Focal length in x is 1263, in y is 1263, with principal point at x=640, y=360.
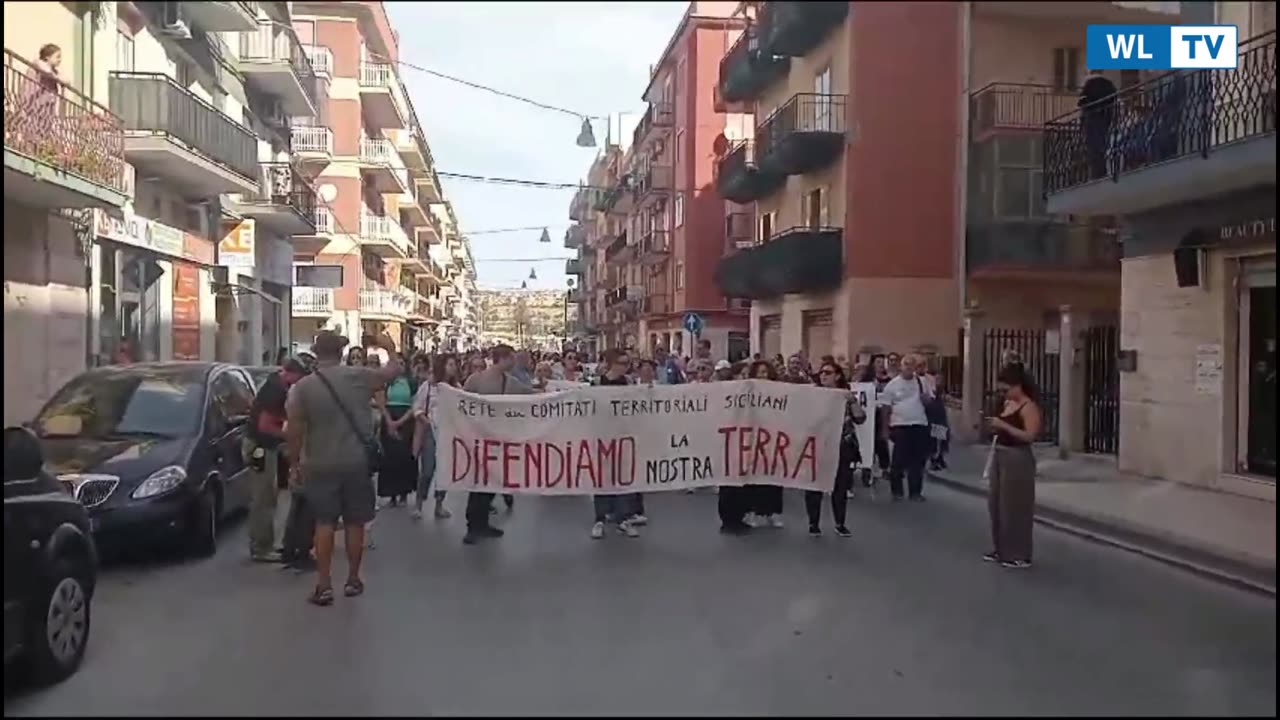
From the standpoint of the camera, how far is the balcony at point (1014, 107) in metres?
10.9

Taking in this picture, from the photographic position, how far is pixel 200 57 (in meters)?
12.1

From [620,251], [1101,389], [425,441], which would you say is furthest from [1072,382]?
[620,251]

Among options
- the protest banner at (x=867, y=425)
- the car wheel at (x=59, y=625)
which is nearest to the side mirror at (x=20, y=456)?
the car wheel at (x=59, y=625)

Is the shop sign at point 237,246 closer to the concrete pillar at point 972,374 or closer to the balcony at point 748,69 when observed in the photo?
the balcony at point 748,69

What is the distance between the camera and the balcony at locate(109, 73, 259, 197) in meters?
12.1

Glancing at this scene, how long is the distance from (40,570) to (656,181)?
5441 centimetres

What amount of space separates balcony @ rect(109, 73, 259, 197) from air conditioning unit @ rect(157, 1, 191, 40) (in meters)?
2.39

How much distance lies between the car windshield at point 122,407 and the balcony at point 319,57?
537 cm

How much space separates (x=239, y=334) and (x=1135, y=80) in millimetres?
14602

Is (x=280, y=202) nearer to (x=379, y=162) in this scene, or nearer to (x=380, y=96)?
(x=380, y=96)

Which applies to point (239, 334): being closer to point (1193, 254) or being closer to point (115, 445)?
point (115, 445)

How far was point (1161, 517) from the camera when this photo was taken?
12703 millimetres

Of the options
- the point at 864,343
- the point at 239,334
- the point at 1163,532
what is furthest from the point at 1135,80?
the point at 239,334

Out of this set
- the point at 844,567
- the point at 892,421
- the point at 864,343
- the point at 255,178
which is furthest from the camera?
the point at 255,178
